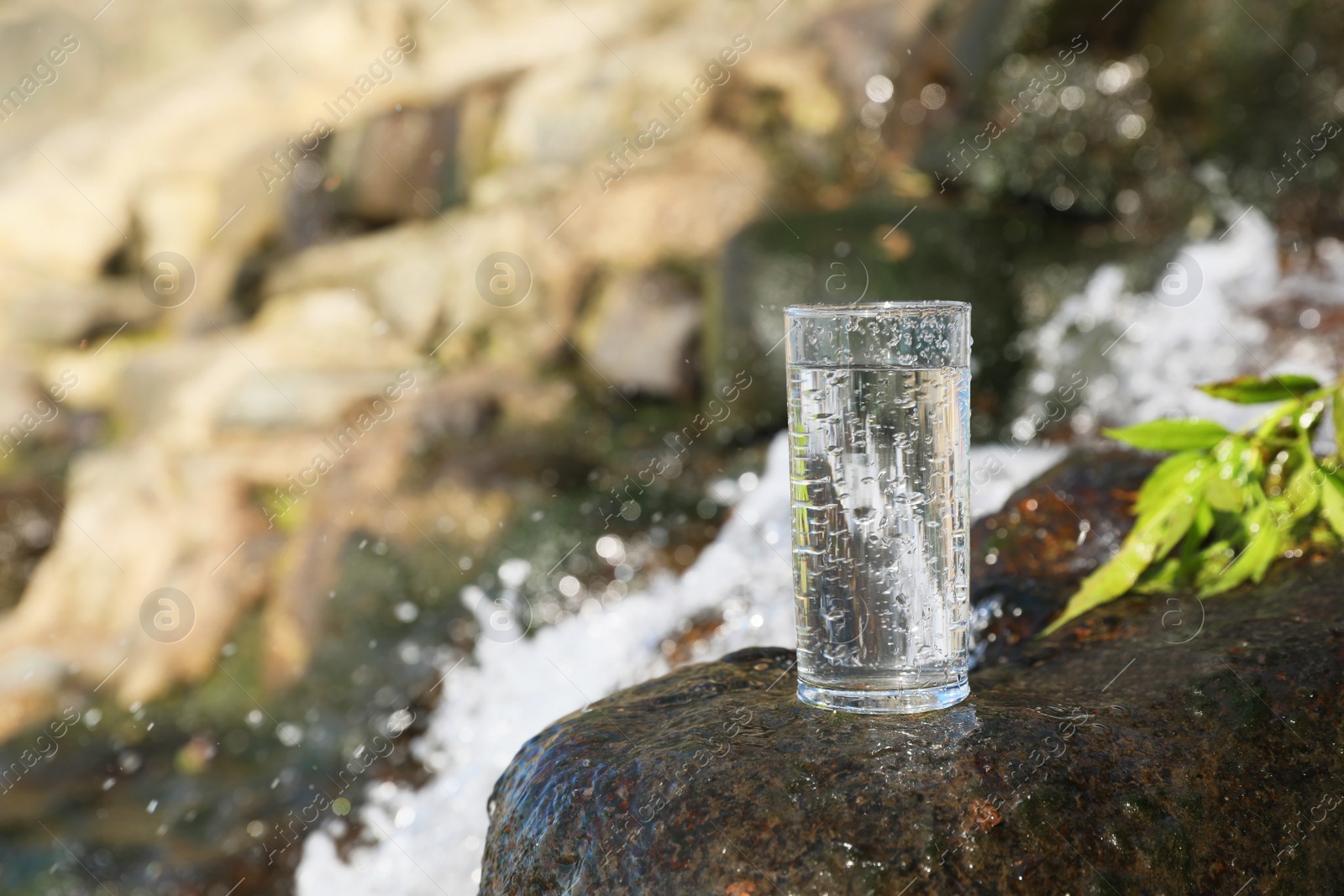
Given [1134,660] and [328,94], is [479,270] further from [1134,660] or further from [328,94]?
[1134,660]

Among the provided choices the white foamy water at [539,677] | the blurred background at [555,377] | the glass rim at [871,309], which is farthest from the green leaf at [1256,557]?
the blurred background at [555,377]

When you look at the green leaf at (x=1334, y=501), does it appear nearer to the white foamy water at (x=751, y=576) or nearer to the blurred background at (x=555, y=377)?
the white foamy water at (x=751, y=576)

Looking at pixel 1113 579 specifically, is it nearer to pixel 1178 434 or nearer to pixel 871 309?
pixel 1178 434

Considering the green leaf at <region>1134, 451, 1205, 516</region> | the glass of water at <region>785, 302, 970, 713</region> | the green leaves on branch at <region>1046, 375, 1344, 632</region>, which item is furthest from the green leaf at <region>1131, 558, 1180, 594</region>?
the glass of water at <region>785, 302, 970, 713</region>

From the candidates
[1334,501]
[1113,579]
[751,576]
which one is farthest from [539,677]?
[1334,501]

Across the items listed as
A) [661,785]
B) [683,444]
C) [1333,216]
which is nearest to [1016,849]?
[661,785]

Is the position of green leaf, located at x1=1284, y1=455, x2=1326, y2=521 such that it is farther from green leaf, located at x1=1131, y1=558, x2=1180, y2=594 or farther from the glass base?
the glass base
